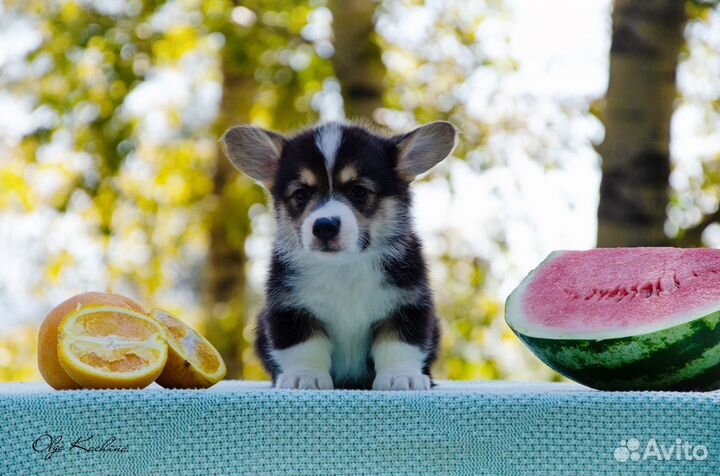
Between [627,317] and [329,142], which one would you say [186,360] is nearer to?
[329,142]

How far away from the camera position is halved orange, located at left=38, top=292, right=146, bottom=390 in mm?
3082

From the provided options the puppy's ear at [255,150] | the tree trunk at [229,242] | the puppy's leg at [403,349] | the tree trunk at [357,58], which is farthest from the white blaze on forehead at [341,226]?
the tree trunk at [229,242]

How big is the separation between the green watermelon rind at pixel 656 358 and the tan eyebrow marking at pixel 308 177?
43.4 inches

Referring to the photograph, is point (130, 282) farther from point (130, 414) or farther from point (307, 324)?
point (130, 414)

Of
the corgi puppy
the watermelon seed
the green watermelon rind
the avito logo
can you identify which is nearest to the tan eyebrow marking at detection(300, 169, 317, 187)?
the corgi puppy

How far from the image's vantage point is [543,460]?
98.0 inches

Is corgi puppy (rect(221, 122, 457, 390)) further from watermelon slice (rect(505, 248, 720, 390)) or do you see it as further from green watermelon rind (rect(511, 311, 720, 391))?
green watermelon rind (rect(511, 311, 720, 391))

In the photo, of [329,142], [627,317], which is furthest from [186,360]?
[627,317]

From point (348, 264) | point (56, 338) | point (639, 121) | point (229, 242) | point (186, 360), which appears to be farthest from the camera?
point (229, 242)

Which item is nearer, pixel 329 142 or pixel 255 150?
pixel 329 142

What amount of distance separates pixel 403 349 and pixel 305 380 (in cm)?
36

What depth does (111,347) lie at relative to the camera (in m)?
3.02

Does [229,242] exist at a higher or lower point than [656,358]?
lower

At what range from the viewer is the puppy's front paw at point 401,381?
10.5 ft
